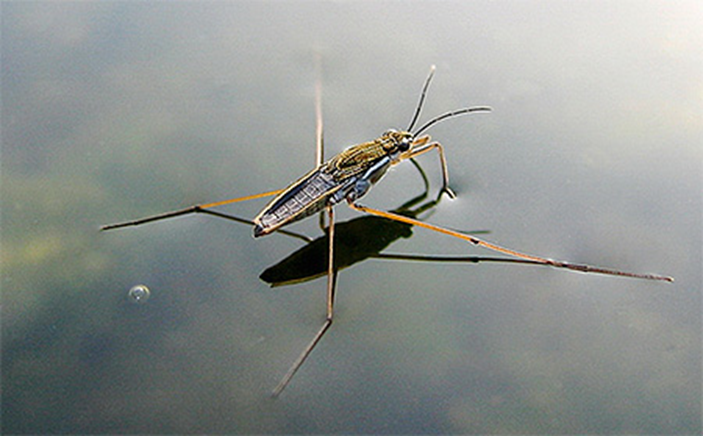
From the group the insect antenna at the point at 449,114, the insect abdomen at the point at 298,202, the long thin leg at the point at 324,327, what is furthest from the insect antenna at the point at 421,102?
the long thin leg at the point at 324,327

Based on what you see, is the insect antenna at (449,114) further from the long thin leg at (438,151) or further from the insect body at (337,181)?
the insect body at (337,181)

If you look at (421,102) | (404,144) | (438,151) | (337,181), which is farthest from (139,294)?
(421,102)

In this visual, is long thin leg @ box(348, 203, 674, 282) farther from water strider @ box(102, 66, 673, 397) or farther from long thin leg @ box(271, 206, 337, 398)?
long thin leg @ box(271, 206, 337, 398)

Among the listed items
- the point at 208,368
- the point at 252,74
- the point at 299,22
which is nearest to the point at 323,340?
the point at 208,368

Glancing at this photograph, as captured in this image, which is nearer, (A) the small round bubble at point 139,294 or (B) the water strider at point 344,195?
(A) the small round bubble at point 139,294

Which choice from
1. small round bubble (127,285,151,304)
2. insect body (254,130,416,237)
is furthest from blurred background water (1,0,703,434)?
insect body (254,130,416,237)

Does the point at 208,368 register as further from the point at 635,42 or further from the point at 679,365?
the point at 635,42
